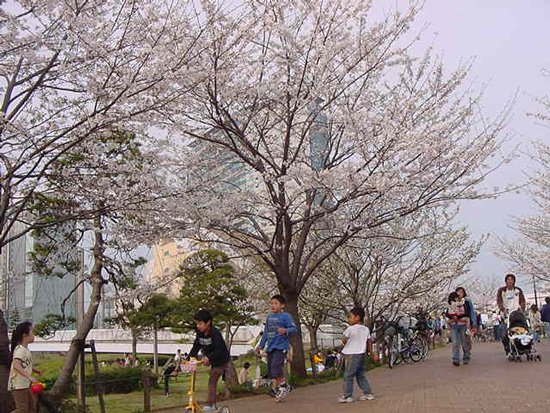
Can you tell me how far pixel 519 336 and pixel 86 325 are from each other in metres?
9.01

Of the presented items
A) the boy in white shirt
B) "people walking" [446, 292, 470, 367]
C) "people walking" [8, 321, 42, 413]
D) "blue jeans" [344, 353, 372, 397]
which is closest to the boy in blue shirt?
the boy in white shirt

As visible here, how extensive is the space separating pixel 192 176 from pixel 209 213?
4.98ft

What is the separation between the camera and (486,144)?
37.3 feet

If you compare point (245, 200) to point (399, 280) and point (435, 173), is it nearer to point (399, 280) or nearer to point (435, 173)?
point (435, 173)

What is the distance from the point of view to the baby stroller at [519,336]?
12859mm

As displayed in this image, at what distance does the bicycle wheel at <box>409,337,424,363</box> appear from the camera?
1619cm

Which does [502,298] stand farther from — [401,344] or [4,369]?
[4,369]

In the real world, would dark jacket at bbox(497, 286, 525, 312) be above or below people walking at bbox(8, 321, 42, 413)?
above

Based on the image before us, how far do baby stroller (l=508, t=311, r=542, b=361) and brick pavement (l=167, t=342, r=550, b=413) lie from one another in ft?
1.91

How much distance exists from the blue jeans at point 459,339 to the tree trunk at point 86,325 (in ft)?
24.0

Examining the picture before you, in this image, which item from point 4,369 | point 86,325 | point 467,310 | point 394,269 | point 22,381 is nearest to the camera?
point 22,381

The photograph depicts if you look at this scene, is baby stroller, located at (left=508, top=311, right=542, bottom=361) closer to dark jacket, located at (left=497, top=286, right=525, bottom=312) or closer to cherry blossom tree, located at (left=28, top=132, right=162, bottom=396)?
dark jacket, located at (left=497, top=286, right=525, bottom=312)

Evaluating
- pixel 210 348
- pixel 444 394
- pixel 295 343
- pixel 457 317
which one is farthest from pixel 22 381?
pixel 457 317

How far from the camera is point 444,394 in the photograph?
338 inches
